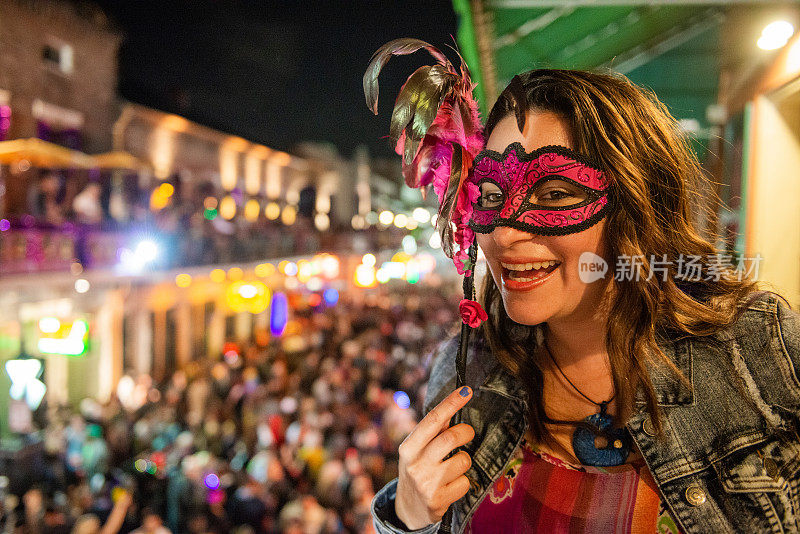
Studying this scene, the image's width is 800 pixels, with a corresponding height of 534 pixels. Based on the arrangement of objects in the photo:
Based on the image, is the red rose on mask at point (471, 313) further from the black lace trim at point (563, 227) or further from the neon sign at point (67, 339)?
the neon sign at point (67, 339)

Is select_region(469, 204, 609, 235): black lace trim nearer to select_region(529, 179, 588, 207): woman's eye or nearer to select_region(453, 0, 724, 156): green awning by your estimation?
select_region(529, 179, 588, 207): woman's eye

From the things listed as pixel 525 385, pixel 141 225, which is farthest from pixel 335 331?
pixel 525 385

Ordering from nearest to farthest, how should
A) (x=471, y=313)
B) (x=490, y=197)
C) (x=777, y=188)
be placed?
1. (x=471, y=313)
2. (x=490, y=197)
3. (x=777, y=188)

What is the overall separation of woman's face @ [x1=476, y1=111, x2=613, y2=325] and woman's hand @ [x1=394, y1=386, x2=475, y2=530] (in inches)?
12.6

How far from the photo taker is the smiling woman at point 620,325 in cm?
138

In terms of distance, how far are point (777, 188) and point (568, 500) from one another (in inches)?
84.0

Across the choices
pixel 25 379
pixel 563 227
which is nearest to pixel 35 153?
pixel 25 379

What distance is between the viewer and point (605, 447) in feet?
5.10

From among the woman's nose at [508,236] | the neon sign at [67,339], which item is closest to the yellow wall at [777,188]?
the woman's nose at [508,236]

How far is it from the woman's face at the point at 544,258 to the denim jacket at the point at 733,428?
14.4 inches

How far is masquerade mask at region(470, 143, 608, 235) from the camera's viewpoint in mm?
1412

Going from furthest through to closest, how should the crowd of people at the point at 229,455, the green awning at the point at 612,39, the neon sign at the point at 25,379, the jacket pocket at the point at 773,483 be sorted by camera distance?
the neon sign at the point at 25,379
the crowd of people at the point at 229,455
the green awning at the point at 612,39
the jacket pocket at the point at 773,483

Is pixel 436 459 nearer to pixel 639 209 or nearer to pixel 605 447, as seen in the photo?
pixel 605 447

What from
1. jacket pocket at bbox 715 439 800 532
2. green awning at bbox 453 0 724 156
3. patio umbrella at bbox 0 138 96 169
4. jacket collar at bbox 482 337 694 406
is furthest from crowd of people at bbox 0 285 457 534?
patio umbrella at bbox 0 138 96 169
